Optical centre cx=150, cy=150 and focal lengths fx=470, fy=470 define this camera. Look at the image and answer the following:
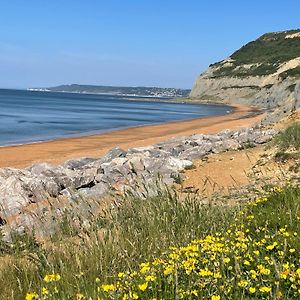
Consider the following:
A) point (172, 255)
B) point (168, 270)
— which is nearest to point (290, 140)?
point (172, 255)

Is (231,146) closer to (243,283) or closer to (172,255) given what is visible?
(172,255)

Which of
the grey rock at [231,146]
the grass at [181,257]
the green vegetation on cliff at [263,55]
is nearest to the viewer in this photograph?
the grass at [181,257]

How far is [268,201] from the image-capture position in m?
5.89

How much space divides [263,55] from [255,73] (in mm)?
24393

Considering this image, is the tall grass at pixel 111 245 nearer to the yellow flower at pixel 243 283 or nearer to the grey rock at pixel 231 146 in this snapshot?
the yellow flower at pixel 243 283

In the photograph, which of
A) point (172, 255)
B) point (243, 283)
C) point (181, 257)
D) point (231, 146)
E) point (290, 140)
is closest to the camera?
point (243, 283)

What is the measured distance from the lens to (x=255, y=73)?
114 m

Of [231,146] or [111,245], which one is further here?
[231,146]

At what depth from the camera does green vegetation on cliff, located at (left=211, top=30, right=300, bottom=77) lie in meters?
118

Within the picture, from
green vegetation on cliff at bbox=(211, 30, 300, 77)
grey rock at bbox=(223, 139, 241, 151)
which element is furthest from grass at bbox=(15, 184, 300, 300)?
green vegetation on cliff at bbox=(211, 30, 300, 77)

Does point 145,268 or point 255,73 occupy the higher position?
point 255,73

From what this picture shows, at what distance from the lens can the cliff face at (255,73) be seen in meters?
91.8


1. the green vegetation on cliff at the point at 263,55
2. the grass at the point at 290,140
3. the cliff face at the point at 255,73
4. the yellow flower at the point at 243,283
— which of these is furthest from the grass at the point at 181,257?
the green vegetation on cliff at the point at 263,55

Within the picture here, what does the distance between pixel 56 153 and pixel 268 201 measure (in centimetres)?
1913
